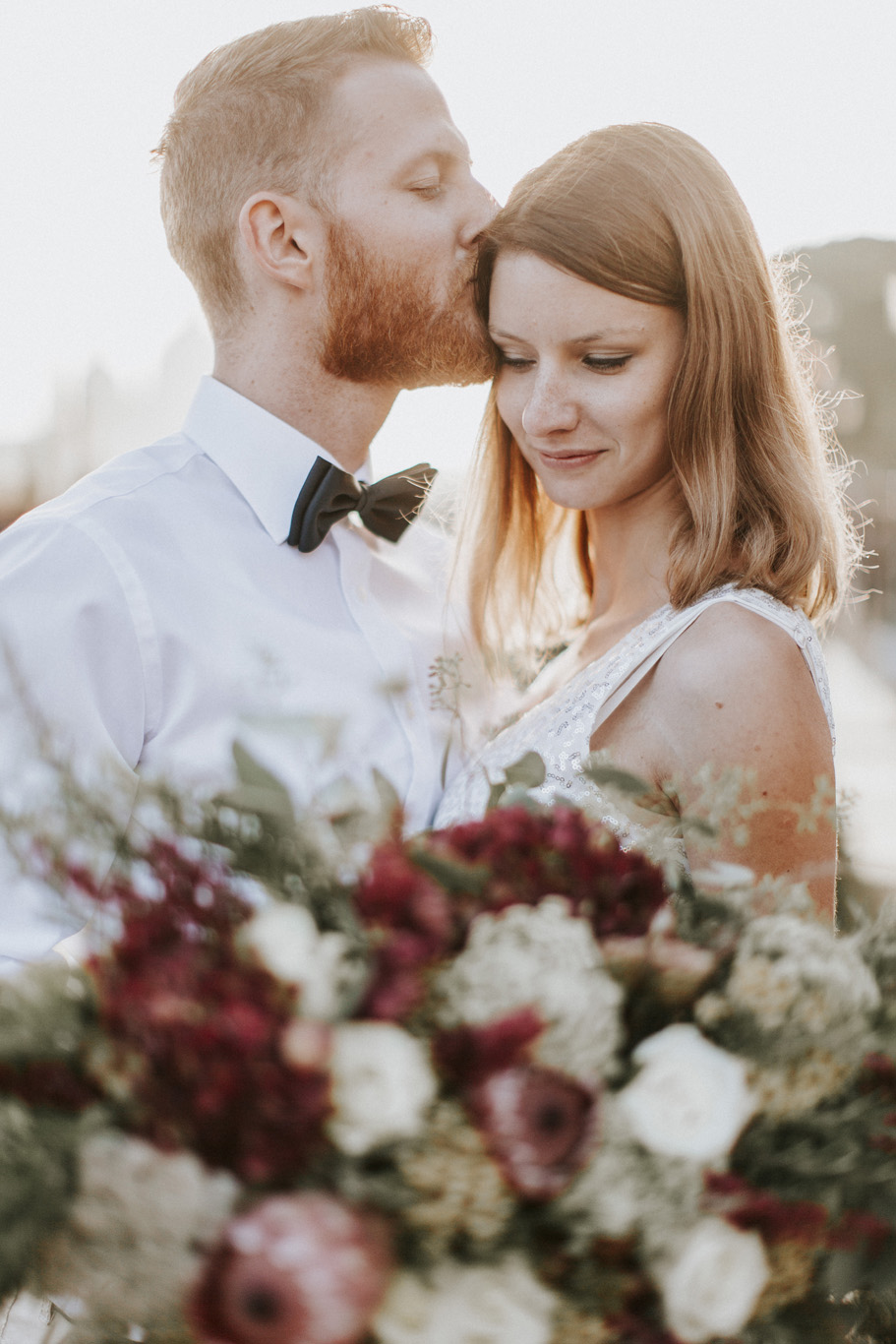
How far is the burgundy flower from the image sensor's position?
777 mm

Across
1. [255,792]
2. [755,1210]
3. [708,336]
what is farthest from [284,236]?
[755,1210]

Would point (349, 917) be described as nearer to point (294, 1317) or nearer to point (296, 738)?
point (296, 738)

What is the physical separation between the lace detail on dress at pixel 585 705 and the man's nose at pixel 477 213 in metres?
1.01

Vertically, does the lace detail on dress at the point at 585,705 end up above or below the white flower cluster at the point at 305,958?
below

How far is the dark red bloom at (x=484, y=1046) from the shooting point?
803 mm

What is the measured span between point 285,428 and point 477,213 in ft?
2.24

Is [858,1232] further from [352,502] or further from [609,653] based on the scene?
[352,502]

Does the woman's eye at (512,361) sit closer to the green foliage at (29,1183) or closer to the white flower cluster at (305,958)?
the white flower cluster at (305,958)

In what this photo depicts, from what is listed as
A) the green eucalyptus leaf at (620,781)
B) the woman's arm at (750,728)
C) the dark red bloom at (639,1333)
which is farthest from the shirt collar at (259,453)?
the dark red bloom at (639,1333)

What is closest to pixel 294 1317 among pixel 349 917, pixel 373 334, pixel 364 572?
pixel 349 917

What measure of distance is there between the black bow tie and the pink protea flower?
188 centimetres

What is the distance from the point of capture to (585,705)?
7.01ft

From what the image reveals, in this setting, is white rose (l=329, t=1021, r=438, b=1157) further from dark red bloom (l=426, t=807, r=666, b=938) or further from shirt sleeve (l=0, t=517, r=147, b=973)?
shirt sleeve (l=0, t=517, r=147, b=973)

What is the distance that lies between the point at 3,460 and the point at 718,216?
115ft
